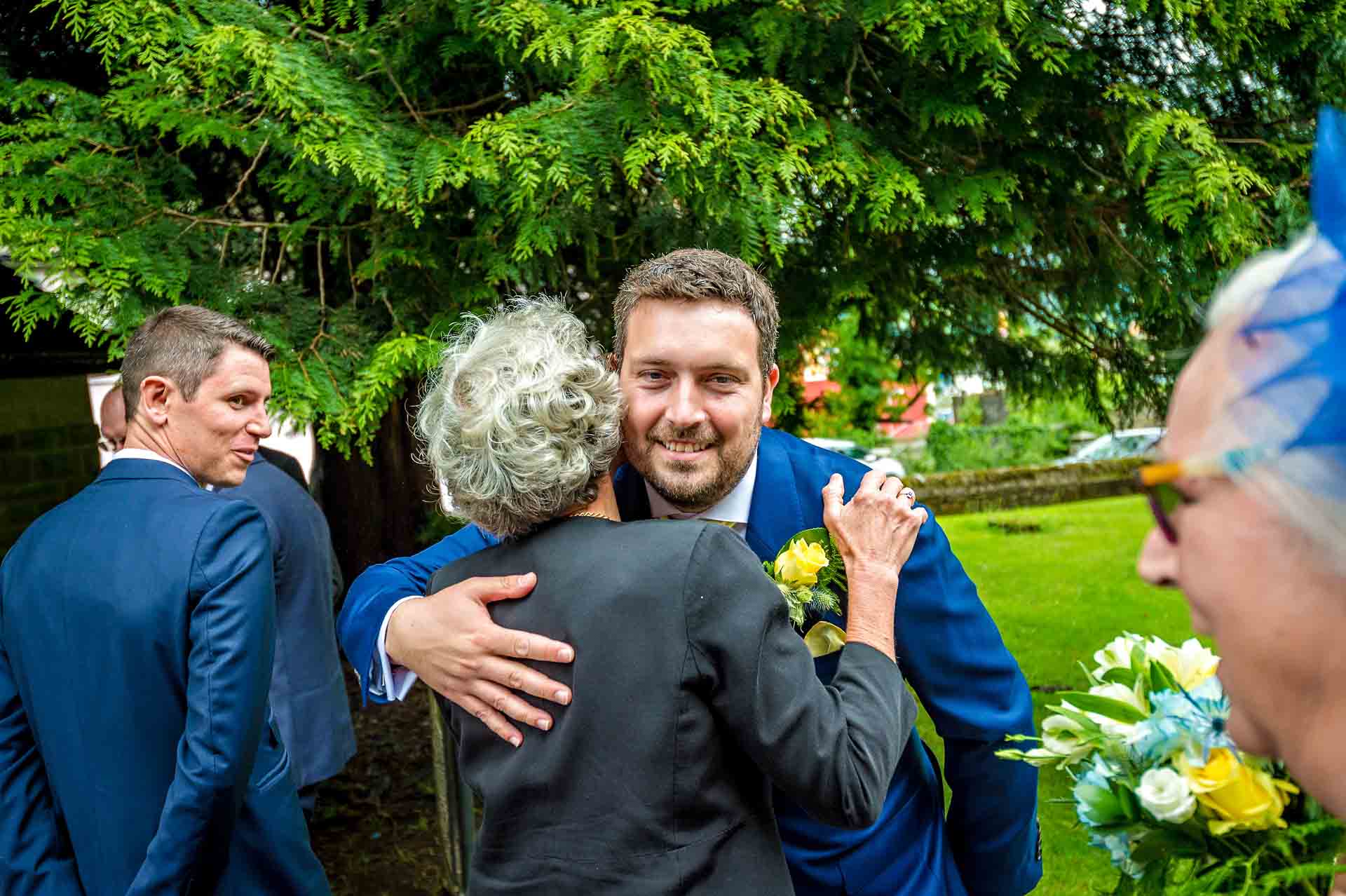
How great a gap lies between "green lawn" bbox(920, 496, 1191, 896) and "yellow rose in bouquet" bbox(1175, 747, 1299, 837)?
2923 mm

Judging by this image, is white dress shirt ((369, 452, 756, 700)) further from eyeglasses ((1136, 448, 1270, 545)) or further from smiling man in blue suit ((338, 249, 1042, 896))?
eyeglasses ((1136, 448, 1270, 545))

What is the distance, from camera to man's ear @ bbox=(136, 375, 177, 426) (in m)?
2.89

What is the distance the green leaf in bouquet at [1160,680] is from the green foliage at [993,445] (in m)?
18.7

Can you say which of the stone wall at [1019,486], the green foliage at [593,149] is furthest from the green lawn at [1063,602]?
the green foliage at [593,149]

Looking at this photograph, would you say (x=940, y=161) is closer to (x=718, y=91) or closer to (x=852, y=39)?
(x=852, y=39)

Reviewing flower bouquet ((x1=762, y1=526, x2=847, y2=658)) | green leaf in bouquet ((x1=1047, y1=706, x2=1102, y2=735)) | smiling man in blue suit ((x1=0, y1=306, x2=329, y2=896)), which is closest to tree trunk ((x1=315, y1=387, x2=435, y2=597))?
smiling man in blue suit ((x1=0, y1=306, x2=329, y2=896))

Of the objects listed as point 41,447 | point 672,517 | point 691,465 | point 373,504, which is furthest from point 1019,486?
point 691,465

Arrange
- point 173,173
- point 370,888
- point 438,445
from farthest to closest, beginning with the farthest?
1. point 370,888
2. point 173,173
3. point 438,445

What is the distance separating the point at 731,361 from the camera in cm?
220

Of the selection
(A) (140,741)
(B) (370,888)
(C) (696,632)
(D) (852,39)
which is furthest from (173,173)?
(B) (370,888)

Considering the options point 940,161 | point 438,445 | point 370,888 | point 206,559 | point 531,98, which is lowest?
point 370,888

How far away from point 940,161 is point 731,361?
2030mm

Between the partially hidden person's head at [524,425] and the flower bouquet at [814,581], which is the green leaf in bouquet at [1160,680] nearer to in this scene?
the flower bouquet at [814,581]

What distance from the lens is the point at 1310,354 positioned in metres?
0.77
